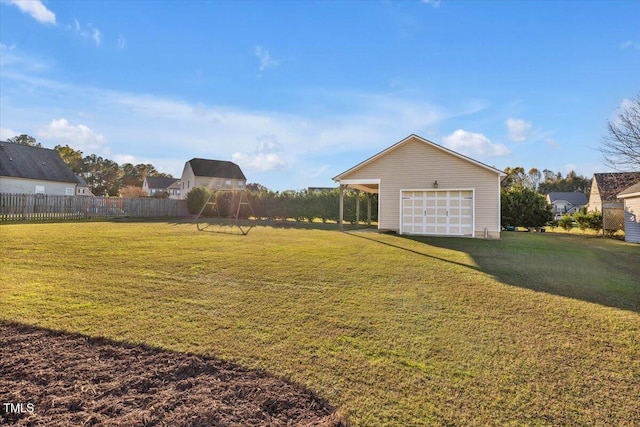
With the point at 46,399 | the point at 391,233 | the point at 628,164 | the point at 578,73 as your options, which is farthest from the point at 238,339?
the point at 628,164

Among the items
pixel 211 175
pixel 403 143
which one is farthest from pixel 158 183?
pixel 403 143

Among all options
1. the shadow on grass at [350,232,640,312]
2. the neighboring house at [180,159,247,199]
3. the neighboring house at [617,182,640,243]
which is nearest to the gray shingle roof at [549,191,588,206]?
the neighboring house at [617,182,640,243]

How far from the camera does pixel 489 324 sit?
14.3 feet

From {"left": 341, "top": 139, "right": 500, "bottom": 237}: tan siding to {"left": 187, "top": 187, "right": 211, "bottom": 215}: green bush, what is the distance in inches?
601

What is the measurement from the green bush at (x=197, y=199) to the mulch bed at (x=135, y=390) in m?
24.4

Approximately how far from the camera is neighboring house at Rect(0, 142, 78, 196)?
Answer: 27109 mm

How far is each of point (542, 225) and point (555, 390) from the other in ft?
71.0

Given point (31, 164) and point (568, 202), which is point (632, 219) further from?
point (31, 164)

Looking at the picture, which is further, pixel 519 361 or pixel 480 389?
pixel 519 361

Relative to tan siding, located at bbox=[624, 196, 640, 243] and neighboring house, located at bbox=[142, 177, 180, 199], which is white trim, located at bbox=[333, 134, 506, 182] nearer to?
tan siding, located at bbox=[624, 196, 640, 243]

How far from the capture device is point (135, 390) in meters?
2.86

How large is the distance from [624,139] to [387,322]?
61.0 ft

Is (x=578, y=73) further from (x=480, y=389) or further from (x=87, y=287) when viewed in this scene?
(x=87, y=287)

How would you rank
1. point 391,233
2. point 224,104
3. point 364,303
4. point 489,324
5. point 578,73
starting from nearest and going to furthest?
point 489,324 < point 364,303 < point 578,73 < point 391,233 < point 224,104
